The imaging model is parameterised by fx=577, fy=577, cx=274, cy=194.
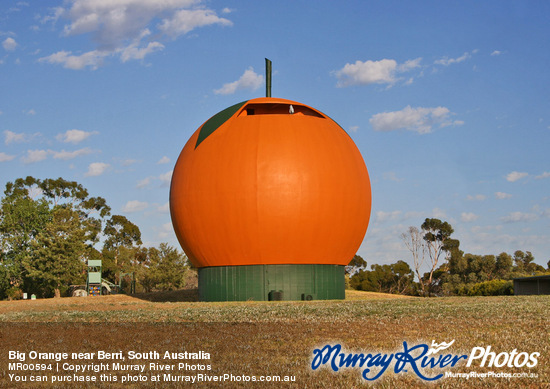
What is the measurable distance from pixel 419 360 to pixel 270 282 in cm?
1871

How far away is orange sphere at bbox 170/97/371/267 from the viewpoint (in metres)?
28.1

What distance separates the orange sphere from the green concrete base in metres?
0.50

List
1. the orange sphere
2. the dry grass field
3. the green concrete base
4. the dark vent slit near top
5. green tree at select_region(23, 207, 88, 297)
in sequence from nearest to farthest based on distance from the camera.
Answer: the dry grass field
the orange sphere
the green concrete base
the dark vent slit near top
green tree at select_region(23, 207, 88, 297)

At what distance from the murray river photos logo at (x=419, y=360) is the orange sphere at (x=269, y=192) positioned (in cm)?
1641

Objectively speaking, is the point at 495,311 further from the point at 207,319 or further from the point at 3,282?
the point at 3,282

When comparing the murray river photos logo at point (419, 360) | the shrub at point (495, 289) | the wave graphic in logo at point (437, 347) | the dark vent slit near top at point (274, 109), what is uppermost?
the dark vent slit near top at point (274, 109)

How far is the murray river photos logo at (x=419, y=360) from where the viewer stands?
10.3 m

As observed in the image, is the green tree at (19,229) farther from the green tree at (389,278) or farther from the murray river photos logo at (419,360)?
the murray river photos logo at (419,360)

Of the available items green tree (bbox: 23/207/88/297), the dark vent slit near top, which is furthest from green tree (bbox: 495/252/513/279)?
green tree (bbox: 23/207/88/297)

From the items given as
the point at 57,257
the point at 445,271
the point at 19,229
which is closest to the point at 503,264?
the point at 445,271

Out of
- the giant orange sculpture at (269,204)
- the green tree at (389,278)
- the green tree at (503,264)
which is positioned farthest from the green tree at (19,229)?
the green tree at (503,264)

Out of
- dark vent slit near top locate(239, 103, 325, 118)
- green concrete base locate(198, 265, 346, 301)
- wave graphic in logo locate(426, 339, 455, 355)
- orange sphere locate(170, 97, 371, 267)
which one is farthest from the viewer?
dark vent slit near top locate(239, 103, 325, 118)

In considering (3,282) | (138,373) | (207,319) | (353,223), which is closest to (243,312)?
(207,319)

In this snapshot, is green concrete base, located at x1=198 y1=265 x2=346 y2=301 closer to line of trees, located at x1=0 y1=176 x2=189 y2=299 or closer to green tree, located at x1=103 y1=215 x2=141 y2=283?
line of trees, located at x1=0 y1=176 x2=189 y2=299
